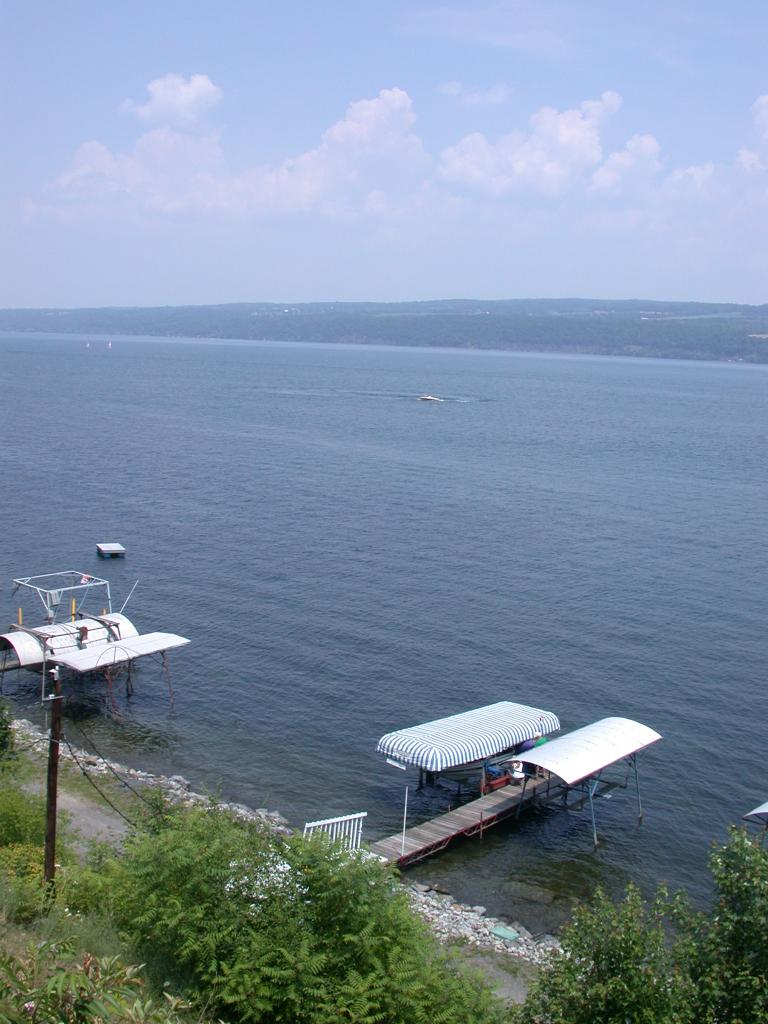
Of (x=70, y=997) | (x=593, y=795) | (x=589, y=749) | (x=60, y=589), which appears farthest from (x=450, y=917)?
(x=60, y=589)

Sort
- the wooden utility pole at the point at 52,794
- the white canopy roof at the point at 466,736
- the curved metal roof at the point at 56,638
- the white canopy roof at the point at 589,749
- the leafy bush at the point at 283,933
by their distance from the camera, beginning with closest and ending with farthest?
the leafy bush at the point at 283,933
the wooden utility pole at the point at 52,794
the white canopy roof at the point at 589,749
the white canopy roof at the point at 466,736
the curved metal roof at the point at 56,638

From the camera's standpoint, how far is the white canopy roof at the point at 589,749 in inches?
1250

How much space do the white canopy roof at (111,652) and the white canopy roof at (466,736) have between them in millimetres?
12239

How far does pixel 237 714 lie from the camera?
4091 centimetres

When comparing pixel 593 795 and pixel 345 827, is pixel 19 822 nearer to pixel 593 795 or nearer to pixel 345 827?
pixel 345 827

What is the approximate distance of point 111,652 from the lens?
41562 millimetres

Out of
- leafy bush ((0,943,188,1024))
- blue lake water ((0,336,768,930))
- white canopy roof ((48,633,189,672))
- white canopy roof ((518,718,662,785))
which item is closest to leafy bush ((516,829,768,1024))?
leafy bush ((0,943,188,1024))

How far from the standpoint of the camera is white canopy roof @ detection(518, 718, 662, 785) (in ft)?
104

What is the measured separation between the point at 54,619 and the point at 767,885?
38.7 metres

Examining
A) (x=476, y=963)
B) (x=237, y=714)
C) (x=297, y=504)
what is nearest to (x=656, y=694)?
(x=237, y=714)

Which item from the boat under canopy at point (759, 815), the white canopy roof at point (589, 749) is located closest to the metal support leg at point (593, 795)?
the white canopy roof at point (589, 749)

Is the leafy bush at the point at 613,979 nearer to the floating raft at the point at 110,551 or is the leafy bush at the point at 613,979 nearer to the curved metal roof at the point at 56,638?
the curved metal roof at the point at 56,638

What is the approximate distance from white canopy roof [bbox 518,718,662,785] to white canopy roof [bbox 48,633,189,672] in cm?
1733

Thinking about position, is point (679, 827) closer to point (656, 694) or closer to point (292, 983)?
point (656, 694)
